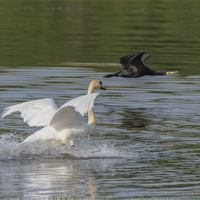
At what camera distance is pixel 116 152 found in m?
9.97

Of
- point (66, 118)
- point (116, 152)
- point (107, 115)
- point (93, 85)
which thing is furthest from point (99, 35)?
point (116, 152)

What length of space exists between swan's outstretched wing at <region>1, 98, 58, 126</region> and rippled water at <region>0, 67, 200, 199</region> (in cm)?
46

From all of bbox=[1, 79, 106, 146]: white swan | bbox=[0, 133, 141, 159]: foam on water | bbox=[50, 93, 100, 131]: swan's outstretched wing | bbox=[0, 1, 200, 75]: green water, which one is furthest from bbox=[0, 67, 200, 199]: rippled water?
bbox=[0, 1, 200, 75]: green water

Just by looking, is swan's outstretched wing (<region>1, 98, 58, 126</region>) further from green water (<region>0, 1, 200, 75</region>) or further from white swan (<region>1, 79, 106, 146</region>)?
green water (<region>0, 1, 200, 75</region>)

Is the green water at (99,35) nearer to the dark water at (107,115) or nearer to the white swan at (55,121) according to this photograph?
the dark water at (107,115)

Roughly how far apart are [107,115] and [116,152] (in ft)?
10.9

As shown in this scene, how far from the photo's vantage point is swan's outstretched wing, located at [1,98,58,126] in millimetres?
10312

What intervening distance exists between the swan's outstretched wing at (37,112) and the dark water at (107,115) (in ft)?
1.54

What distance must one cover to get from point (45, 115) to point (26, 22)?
30.1 metres

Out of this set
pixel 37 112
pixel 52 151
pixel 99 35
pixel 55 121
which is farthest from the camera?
pixel 99 35

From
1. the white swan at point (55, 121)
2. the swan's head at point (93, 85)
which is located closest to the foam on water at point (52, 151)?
the white swan at point (55, 121)

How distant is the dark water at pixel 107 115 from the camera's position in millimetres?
8109

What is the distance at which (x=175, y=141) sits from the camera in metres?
10.7

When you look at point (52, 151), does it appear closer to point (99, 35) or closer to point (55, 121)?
point (55, 121)
